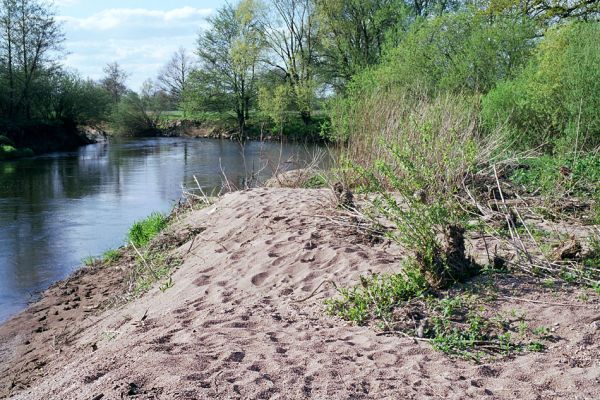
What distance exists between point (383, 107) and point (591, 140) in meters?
5.67

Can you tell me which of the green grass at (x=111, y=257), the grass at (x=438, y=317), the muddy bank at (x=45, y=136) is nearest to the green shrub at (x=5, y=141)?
the muddy bank at (x=45, y=136)

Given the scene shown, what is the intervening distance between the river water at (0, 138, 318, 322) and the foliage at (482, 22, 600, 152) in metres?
5.23

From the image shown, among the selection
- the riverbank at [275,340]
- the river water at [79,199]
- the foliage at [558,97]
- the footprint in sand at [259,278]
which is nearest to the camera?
the riverbank at [275,340]

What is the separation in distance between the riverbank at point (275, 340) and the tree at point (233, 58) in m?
40.2

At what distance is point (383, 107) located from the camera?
11.0 metres

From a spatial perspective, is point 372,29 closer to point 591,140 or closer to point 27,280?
point 591,140

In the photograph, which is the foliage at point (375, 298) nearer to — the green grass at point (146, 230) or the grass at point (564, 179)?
the grass at point (564, 179)

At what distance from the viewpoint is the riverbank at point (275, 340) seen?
3.85 meters

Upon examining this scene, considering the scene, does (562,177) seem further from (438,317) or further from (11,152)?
(11,152)

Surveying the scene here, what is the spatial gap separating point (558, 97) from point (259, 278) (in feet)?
36.8

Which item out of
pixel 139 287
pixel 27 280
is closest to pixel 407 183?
pixel 139 287

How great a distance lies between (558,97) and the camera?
14945mm

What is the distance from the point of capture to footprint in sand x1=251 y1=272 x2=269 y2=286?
6.53 metres

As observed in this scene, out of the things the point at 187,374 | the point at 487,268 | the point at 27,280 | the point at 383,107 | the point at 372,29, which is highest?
the point at 372,29
